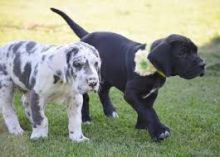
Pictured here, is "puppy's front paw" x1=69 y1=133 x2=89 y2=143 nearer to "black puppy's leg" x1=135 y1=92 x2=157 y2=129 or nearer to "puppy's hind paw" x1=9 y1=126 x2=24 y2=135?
"puppy's hind paw" x1=9 y1=126 x2=24 y2=135

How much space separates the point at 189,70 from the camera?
7504 mm

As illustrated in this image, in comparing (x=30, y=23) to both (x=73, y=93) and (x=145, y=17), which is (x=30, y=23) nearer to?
(x=145, y=17)

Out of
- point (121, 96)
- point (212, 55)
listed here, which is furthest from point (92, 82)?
point (212, 55)

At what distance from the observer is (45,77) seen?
7.10 meters

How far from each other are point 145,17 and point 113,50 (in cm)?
1697

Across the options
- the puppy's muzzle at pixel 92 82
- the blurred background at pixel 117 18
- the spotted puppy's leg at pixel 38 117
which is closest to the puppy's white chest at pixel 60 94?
the spotted puppy's leg at pixel 38 117

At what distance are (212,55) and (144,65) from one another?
34.8 ft

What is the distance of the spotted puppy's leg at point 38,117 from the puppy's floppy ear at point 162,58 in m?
1.43

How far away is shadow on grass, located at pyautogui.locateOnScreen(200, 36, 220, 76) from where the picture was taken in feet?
50.8

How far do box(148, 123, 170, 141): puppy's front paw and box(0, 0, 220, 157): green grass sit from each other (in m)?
0.10

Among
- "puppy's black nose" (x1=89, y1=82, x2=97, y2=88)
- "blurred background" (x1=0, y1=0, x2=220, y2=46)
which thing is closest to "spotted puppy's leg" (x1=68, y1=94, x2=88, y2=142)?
"puppy's black nose" (x1=89, y1=82, x2=97, y2=88)

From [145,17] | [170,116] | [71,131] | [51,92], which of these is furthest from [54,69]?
[145,17]

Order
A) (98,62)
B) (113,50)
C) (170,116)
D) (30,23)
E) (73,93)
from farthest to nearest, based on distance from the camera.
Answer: (30,23), (170,116), (113,50), (73,93), (98,62)

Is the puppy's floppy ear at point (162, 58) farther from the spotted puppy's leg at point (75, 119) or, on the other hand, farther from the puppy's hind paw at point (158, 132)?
the spotted puppy's leg at point (75, 119)
